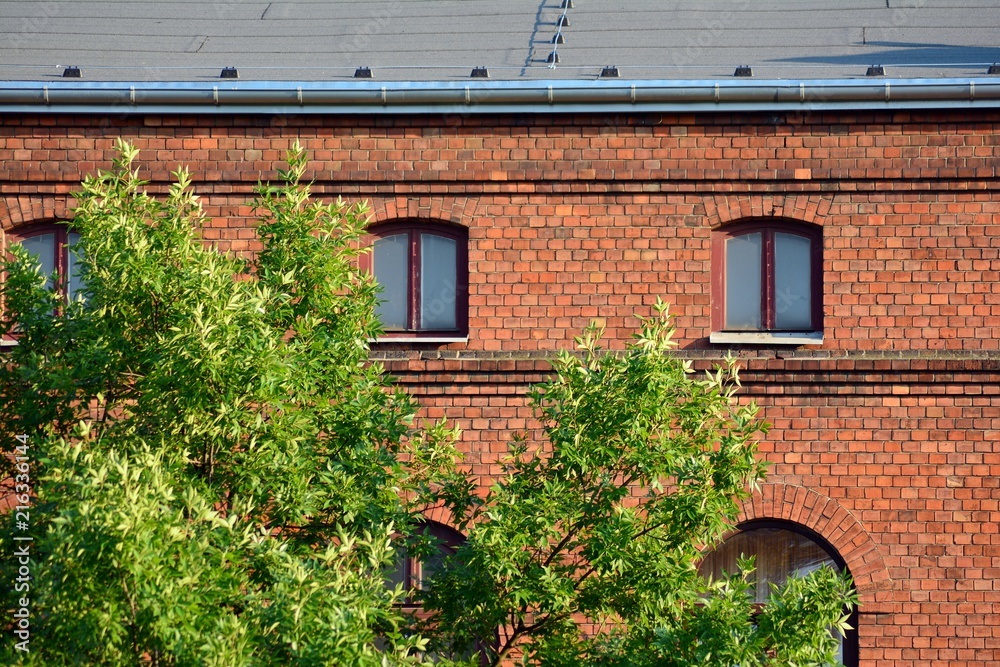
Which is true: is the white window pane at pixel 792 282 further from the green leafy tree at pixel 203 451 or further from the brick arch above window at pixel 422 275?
the green leafy tree at pixel 203 451

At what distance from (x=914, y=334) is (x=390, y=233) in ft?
15.7

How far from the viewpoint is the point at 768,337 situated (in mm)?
11516

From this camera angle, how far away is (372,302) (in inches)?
319

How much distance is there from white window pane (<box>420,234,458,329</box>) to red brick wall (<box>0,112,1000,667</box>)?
0.89 feet

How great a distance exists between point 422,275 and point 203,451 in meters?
4.76

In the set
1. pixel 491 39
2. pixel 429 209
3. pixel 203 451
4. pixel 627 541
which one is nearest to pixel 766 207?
pixel 429 209

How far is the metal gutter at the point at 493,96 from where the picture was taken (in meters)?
11.3

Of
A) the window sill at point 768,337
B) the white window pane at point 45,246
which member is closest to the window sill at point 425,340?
the window sill at point 768,337

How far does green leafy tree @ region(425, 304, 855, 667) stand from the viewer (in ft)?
23.1

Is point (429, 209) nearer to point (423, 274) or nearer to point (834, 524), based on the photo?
point (423, 274)

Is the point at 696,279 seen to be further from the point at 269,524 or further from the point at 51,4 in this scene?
the point at 51,4

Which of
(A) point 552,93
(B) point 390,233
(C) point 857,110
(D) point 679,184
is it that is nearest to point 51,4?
(B) point 390,233

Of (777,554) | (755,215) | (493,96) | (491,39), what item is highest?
(491,39)

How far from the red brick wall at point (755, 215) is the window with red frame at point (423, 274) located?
0.21 meters
